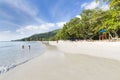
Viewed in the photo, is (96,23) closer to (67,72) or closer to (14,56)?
(14,56)

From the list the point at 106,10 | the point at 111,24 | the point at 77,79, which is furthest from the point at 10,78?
the point at 106,10

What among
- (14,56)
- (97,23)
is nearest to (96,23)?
(97,23)

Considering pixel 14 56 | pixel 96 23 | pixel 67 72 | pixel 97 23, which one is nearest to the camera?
pixel 67 72

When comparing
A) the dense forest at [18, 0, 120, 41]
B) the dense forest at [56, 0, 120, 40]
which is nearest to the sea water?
the dense forest at [18, 0, 120, 41]

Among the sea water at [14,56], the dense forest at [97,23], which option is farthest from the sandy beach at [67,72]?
the dense forest at [97,23]

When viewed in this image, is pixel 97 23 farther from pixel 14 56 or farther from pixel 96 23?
pixel 14 56

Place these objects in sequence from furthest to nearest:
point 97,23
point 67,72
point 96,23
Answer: point 96,23 → point 97,23 → point 67,72

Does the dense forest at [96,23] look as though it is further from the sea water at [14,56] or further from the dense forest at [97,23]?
the sea water at [14,56]

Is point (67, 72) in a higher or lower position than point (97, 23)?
lower

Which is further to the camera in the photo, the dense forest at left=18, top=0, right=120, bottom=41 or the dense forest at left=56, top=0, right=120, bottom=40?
the dense forest at left=56, top=0, right=120, bottom=40

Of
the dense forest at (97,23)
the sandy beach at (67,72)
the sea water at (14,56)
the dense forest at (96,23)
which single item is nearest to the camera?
the sandy beach at (67,72)

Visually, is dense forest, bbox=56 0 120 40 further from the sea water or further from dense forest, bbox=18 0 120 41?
the sea water

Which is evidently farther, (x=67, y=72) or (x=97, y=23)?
(x=97, y=23)

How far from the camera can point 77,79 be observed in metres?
6.61
